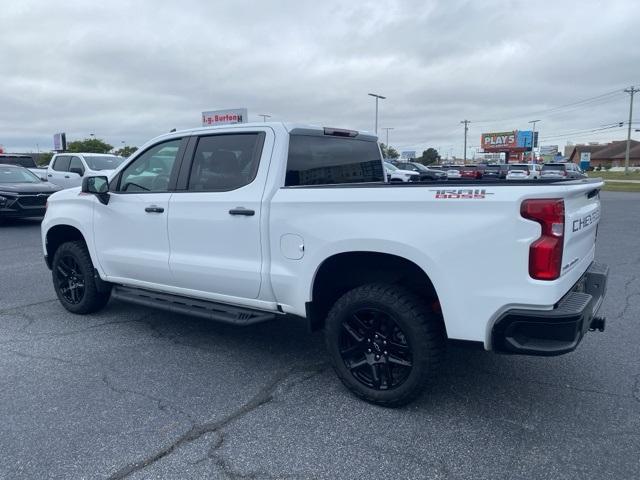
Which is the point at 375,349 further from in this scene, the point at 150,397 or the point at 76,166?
the point at 76,166

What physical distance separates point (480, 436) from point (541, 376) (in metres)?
1.14

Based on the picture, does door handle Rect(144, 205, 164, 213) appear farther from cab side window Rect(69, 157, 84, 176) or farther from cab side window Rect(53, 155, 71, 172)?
cab side window Rect(53, 155, 71, 172)

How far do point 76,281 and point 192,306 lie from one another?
6.00ft

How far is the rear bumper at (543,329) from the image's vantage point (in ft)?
10.0

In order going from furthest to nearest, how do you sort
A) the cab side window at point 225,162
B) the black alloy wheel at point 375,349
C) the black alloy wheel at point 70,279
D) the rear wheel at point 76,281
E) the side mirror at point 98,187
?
the black alloy wheel at point 70,279, the rear wheel at point 76,281, the side mirror at point 98,187, the cab side window at point 225,162, the black alloy wheel at point 375,349

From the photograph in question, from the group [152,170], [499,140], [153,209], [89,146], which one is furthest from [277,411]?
[499,140]

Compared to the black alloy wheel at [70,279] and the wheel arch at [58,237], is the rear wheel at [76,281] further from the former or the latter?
the wheel arch at [58,237]

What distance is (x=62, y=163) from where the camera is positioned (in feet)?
58.4

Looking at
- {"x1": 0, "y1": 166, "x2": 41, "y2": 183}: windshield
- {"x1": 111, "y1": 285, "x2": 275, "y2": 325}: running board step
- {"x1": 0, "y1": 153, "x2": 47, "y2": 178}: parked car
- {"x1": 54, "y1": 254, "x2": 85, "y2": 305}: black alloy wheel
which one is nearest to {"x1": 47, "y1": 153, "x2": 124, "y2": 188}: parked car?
{"x1": 0, "y1": 166, "x2": 41, "y2": 183}: windshield

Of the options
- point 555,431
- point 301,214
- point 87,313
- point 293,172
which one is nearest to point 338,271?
point 301,214

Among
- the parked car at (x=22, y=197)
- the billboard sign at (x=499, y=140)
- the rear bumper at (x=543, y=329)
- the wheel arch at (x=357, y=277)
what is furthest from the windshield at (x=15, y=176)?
the billboard sign at (x=499, y=140)

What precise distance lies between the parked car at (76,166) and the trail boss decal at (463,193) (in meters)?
15.0

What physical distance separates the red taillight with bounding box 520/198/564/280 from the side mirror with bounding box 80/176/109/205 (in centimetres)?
374

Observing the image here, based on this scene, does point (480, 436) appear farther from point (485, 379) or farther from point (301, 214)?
point (301, 214)
